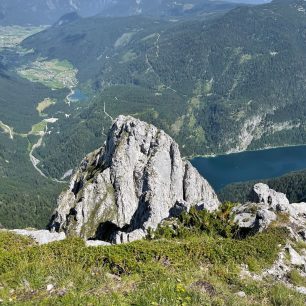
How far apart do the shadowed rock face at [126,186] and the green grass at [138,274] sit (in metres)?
57.1

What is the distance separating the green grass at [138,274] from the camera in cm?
2600

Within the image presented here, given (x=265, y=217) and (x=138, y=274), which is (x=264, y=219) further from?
(x=138, y=274)

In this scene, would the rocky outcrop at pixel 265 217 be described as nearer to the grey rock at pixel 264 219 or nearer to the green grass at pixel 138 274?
the grey rock at pixel 264 219

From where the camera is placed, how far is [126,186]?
119250mm

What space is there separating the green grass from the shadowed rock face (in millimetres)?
57051

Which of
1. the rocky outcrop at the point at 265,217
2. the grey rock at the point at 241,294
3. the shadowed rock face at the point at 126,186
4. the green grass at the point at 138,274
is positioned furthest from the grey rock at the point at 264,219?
the shadowed rock face at the point at 126,186

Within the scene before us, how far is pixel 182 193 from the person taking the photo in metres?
120

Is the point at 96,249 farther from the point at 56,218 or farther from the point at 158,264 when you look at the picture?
the point at 56,218

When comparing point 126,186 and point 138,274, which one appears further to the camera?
point 126,186

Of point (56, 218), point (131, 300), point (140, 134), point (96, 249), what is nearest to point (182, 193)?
point (140, 134)

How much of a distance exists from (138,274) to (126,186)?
8842 cm

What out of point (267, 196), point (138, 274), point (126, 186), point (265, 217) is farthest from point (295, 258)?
point (126, 186)

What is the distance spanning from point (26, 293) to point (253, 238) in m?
20.7

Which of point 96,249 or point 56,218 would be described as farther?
point 56,218
